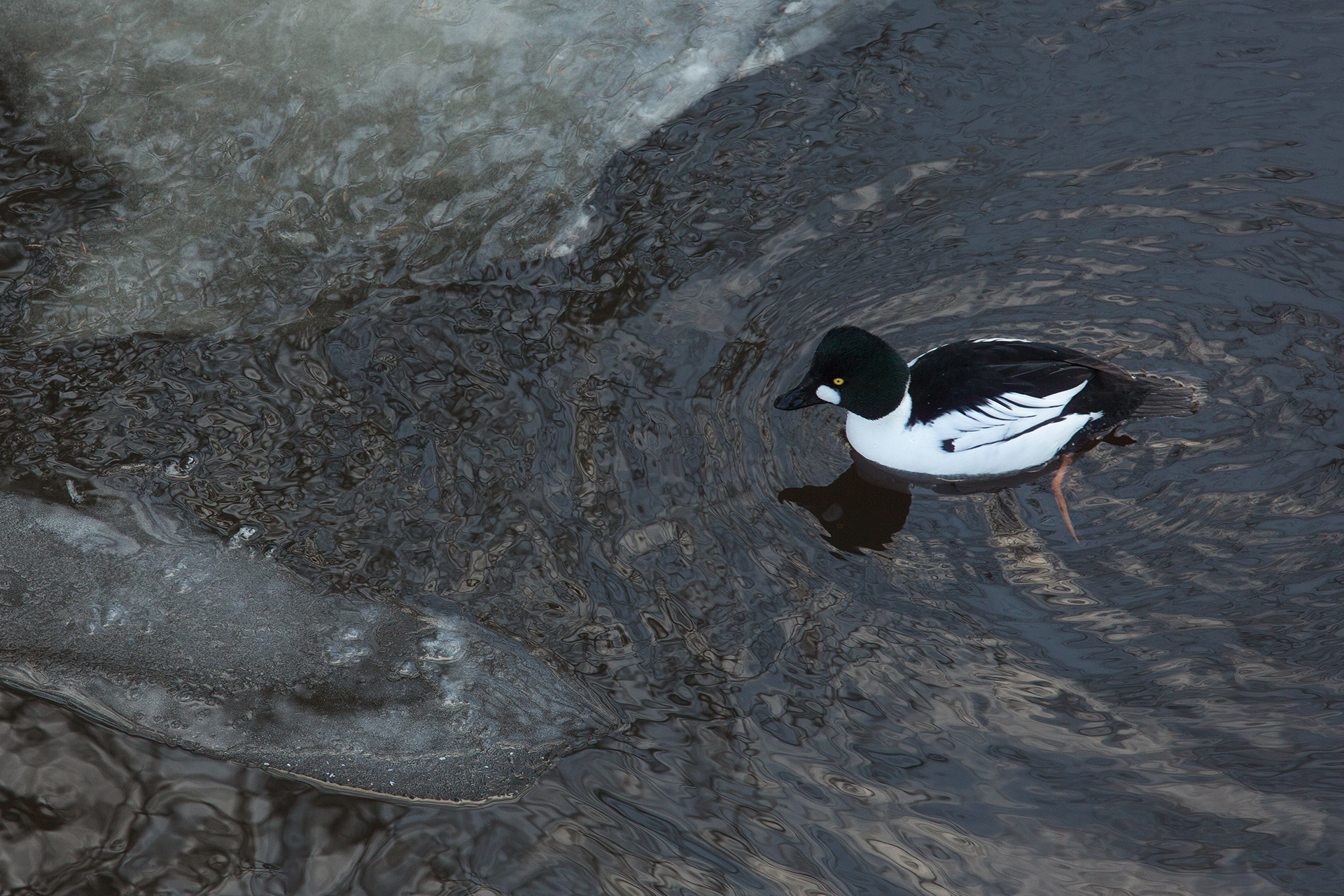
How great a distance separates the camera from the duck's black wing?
14.4 ft

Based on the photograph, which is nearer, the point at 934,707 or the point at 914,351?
the point at 934,707

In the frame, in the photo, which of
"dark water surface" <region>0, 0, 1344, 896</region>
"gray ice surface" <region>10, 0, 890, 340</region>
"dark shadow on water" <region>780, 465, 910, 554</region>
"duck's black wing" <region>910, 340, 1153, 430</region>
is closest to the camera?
"dark water surface" <region>0, 0, 1344, 896</region>

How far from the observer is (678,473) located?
452 cm

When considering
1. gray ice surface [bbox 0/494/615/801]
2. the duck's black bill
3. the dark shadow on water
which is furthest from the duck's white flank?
gray ice surface [bbox 0/494/615/801]

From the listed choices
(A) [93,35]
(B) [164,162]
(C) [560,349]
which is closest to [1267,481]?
(C) [560,349]

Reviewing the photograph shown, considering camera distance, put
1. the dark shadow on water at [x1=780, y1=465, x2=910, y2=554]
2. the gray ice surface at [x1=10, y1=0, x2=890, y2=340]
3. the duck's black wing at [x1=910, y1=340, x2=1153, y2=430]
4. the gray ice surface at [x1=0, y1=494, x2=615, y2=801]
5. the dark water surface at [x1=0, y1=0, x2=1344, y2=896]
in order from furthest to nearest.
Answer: the gray ice surface at [x1=10, y1=0, x2=890, y2=340] < the dark shadow on water at [x1=780, y1=465, x2=910, y2=554] < the duck's black wing at [x1=910, y1=340, x2=1153, y2=430] < the gray ice surface at [x1=0, y1=494, x2=615, y2=801] < the dark water surface at [x1=0, y1=0, x2=1344, y2=896]

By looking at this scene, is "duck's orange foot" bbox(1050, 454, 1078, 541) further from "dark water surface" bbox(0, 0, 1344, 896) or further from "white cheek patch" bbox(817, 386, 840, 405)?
Result: "white cheek patch" bbox(817, 386, 840, 405)

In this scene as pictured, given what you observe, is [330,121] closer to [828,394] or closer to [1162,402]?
[828,394]

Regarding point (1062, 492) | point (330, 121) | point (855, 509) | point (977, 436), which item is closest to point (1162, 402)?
point (1062, 492)

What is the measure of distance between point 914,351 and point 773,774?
2258 millimetres

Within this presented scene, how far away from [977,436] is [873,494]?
55 centimetres

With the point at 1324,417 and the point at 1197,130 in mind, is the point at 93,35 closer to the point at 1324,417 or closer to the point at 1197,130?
the point at 1197,130

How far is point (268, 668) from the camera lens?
3977mm

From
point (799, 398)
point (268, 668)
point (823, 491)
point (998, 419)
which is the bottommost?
point (268, 668)
